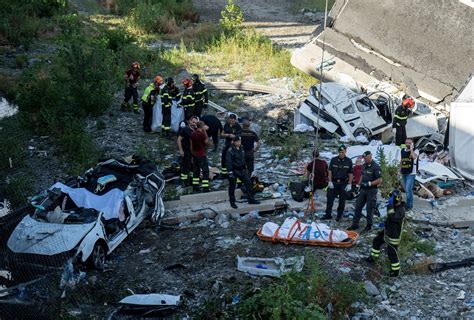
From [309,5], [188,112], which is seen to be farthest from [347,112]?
[309,5]

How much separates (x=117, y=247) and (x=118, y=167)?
5.29 feet

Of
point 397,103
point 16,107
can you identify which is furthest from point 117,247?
point 397,103

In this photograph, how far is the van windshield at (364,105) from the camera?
1521 centimetres

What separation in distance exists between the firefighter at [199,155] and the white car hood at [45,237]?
3.18 metres

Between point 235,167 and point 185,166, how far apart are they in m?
1.51

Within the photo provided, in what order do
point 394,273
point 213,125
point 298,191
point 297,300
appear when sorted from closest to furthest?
point 297,300 → point 394,273 → point 298,191 → point 213,125

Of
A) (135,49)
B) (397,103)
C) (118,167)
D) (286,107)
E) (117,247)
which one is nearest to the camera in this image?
(117,247)

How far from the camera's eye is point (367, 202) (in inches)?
410

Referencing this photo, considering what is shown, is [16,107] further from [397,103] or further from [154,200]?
[397,103]

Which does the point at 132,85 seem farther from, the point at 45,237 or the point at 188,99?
the point at 45,237

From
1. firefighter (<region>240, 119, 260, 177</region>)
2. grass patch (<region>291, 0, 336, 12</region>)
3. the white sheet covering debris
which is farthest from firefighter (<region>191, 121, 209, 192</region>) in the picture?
grass patch (<region>291, 0, 336, 12</region>)

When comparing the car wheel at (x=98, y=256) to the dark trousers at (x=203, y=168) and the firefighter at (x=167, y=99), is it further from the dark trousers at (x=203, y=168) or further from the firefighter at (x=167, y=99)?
the firefighter at (x=167, y=99)

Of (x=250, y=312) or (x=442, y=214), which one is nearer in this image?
(x=250, y=312)

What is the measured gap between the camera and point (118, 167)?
11016 millimetres
